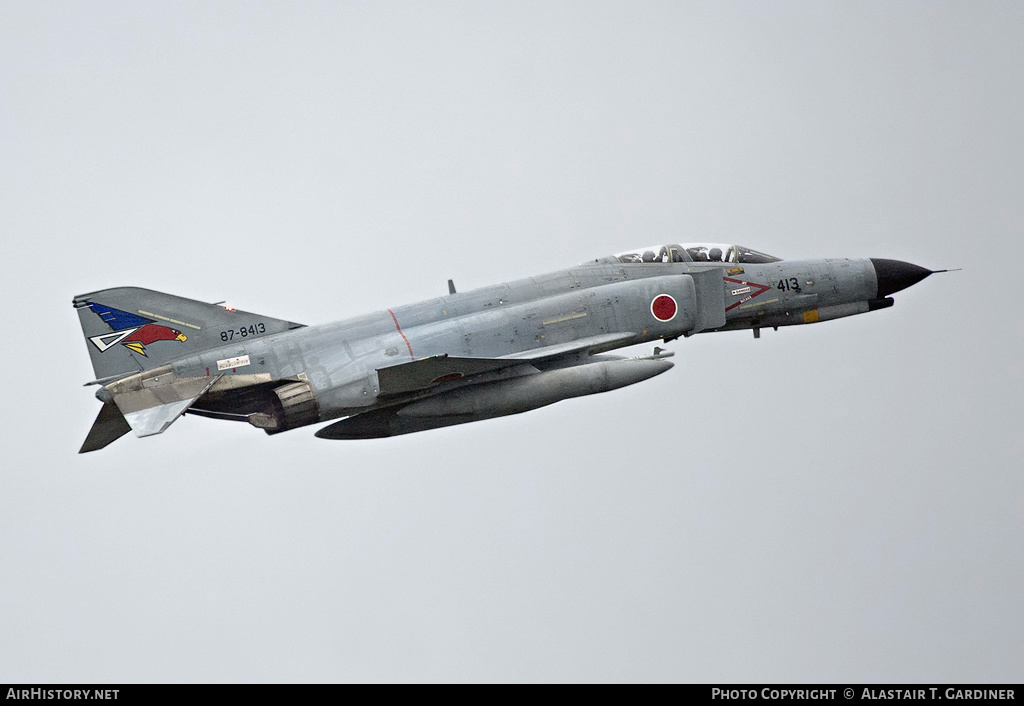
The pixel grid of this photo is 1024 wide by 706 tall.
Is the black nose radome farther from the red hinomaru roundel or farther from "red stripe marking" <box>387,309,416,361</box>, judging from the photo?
"red stripe marking" <box>387,309,416,361</box>

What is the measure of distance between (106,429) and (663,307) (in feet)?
27.0

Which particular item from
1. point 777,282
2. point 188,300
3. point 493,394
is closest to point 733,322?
point 777,282

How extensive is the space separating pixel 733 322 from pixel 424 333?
16.6 feet

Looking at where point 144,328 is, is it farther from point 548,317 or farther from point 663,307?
point 663,307

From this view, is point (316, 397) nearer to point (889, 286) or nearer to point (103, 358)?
point (103, 358)

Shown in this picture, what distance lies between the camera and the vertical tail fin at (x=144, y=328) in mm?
21109

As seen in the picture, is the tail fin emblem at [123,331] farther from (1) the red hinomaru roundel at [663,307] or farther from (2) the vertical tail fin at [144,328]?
(1) the red hinomaru roundel at [663,307]

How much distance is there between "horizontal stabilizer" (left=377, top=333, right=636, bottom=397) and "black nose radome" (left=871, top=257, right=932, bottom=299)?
17.0 feet

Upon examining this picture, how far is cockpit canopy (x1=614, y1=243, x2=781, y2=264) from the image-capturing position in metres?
23.2

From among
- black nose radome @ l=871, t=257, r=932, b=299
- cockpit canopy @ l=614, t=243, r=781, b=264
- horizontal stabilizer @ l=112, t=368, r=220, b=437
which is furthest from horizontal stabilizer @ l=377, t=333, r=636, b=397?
black nose radome @ l=871, t=257, r=932, b=299

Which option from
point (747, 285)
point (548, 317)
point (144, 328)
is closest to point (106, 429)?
point (144, 328)

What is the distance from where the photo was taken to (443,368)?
68.3 feet

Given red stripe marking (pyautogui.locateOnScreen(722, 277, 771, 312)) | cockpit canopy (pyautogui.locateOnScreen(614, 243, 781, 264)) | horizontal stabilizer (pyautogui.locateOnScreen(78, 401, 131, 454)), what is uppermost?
cockpit canopy (pyautogui.locateOnScreen(614, 243, 781, 264))

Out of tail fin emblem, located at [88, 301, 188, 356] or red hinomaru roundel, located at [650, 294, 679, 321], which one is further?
red hinomaru roundel, located at [650, 294, 679, 321]
